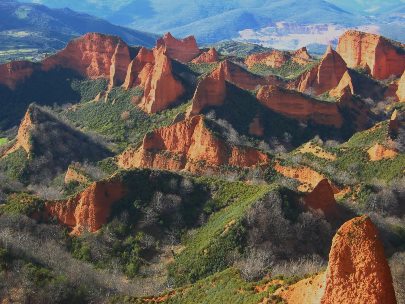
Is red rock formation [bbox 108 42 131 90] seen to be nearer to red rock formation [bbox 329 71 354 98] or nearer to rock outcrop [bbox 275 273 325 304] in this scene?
red rock formation [bbox 329 71 354 98]

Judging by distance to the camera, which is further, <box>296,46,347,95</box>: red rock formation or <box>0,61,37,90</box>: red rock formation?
<box>0,61,37,90</box>: red rock formation

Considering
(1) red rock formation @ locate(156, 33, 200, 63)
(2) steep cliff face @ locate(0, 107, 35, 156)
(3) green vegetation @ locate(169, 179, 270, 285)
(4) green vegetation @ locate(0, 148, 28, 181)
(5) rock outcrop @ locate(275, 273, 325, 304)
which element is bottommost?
(1) red rock formation @ locate(156, 33, 200, 63)

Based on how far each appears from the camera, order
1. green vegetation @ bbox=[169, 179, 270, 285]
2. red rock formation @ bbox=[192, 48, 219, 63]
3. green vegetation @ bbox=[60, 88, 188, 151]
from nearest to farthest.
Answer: green vegetation @ bbox=[169, 179, 270, 285] < green vegetation @ bbox=[60, 88, 188, 151] < red rock formation @ bbox=[192, 48, 219, 63]

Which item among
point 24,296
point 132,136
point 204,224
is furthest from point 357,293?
point 132,136

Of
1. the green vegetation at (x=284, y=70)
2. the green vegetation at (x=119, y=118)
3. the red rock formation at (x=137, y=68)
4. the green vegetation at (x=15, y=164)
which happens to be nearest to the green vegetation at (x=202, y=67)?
the red rock formation at (x=137, y=68)

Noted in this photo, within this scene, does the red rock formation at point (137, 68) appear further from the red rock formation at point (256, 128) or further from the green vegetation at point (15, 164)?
the green vegetation at point (15, 164)

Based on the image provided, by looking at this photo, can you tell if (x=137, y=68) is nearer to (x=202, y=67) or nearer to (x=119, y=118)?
(x=119, y=118)

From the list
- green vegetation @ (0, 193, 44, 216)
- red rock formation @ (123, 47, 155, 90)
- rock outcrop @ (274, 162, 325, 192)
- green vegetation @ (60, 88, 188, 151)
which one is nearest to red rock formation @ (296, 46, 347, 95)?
red rock formation @ (123, 47, 155, 90)

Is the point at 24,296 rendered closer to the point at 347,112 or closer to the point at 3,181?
the point at 3,181
